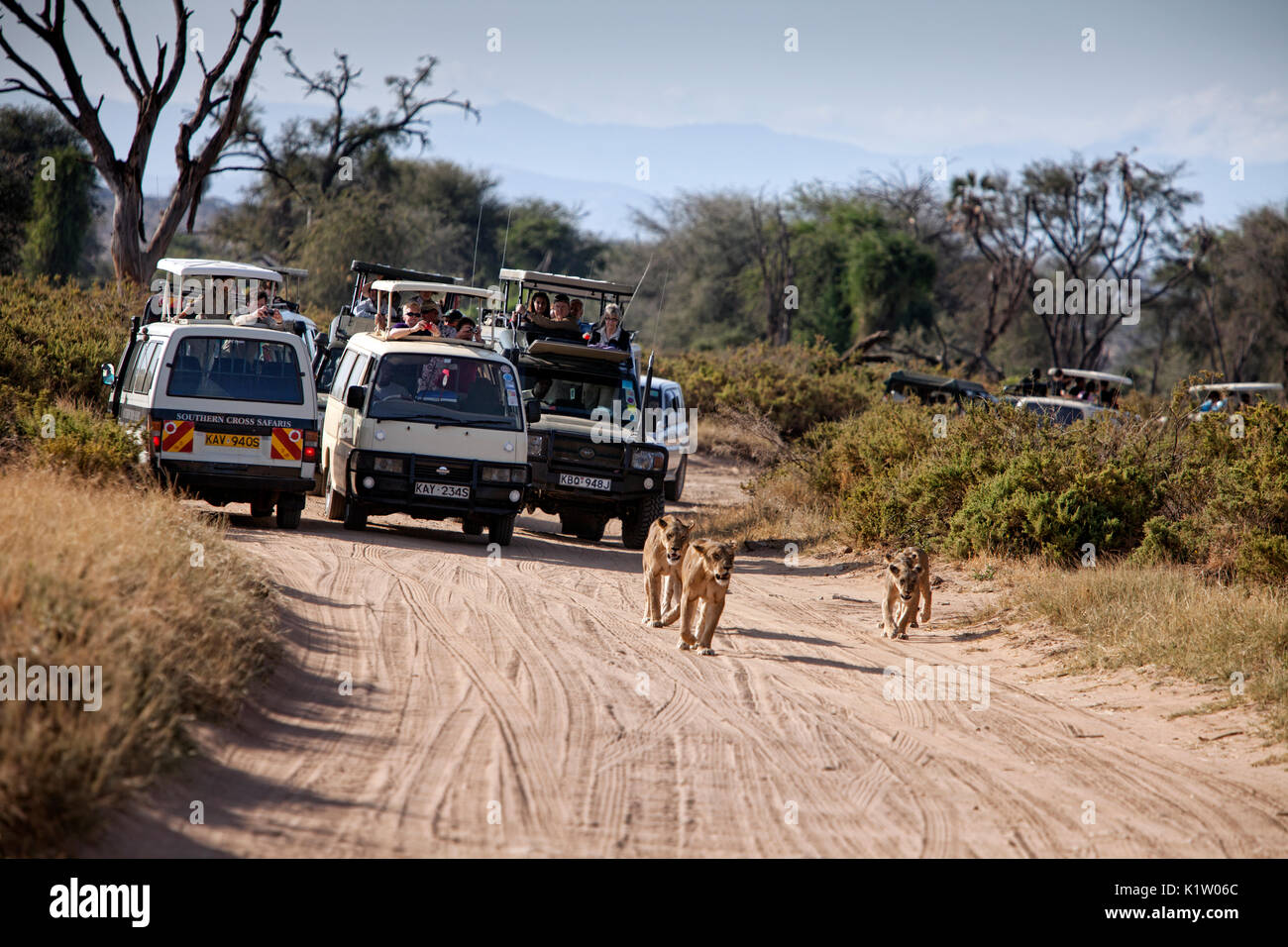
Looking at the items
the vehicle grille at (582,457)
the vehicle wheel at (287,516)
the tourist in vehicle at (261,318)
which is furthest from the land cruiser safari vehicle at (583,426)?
the vehicle wheel at (287,516)

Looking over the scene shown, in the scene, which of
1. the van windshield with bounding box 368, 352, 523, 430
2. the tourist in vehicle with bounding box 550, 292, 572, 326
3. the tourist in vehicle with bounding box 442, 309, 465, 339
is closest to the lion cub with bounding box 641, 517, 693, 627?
the van windshield with bounding box 368, 352, 523, 430

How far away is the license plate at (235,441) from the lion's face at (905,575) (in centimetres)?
643

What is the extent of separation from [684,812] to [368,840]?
1.50 m

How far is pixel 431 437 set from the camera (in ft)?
45.0

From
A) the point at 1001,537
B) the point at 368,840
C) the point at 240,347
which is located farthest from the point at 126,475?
the point at 1001,537

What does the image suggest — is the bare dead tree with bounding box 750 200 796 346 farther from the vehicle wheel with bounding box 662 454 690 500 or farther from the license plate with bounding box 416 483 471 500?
the license plate with bounding box 416 483 471 500

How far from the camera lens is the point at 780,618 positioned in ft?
36.8

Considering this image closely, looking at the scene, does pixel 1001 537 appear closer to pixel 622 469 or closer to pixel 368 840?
pixel 622 469

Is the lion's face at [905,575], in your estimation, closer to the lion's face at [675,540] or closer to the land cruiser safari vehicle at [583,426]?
the lion's face at [675,540]

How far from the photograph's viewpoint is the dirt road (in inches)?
Result: 211

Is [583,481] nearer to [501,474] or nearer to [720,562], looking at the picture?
[501,474]

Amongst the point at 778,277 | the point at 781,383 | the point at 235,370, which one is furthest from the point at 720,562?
the point at 778,277

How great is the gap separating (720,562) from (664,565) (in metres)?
1.08

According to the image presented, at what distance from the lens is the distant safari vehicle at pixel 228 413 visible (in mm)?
12445
